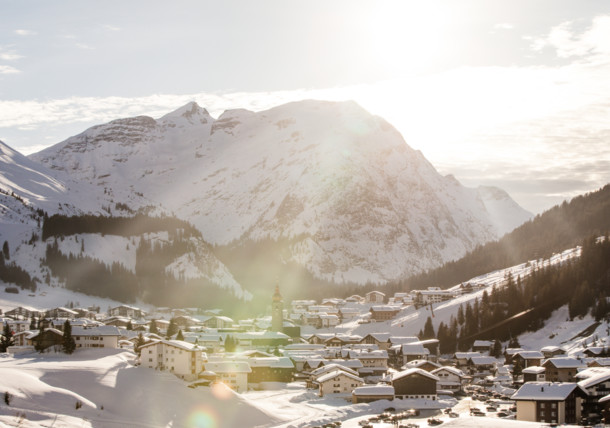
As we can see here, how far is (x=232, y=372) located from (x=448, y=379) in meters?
24.8

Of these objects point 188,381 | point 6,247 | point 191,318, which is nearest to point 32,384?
point 188,381

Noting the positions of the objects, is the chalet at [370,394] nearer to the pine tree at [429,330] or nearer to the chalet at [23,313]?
the pine tree at [429,330]

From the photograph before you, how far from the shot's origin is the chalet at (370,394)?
254 feet

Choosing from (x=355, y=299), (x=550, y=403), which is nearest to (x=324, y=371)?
(x=550, y=403)

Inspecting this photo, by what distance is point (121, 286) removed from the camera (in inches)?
6777

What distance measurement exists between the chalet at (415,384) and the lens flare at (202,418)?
2516cm

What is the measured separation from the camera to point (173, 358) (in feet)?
247

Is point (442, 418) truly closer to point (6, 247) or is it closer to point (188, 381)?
point (188, 381)

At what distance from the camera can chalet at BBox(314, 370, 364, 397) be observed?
271 feet

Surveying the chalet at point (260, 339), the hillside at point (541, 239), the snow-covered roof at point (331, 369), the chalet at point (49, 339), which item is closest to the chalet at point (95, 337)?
the chalet at point (49, 339)

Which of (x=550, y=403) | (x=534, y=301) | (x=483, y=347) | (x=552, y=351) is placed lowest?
(x=483, y=347)

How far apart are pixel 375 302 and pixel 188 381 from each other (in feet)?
362

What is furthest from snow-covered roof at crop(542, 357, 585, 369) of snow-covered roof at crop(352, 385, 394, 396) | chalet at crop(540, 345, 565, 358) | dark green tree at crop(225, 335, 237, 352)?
dark green tree at crop(225, 335, 237, 352)

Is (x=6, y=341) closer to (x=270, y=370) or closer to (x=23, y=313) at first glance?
(x=270, y=370)
